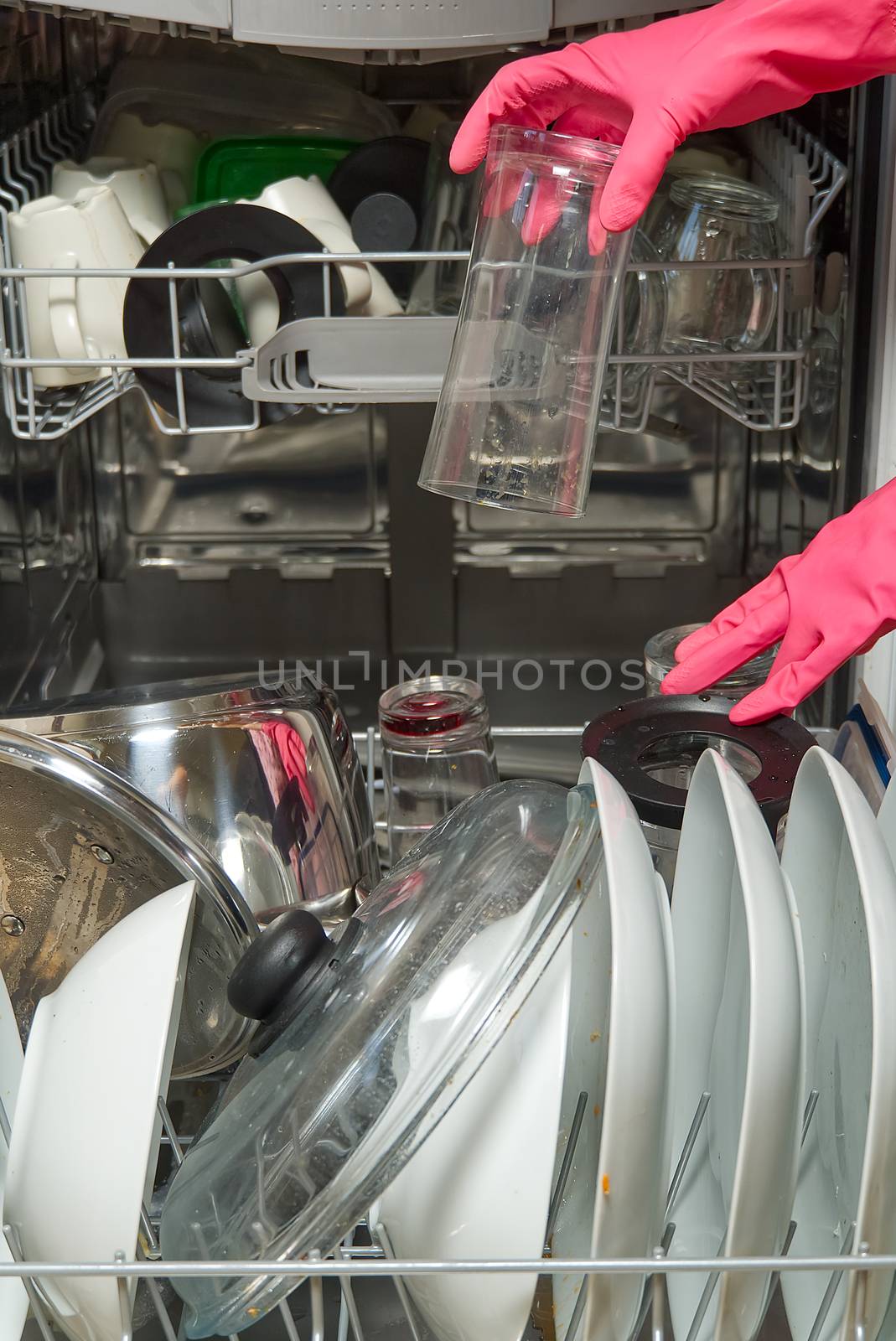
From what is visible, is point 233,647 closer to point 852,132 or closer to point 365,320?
point 365,320

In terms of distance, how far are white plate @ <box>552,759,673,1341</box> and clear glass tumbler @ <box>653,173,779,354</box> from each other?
0.49m

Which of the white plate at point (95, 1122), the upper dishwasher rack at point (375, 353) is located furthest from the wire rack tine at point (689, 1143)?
the upper dishwasher rack at point (375, 353)

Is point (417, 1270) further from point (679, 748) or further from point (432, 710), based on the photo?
point (432, 710)

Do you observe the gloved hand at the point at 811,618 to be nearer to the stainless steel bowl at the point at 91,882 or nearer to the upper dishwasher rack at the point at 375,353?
the upper dishwasher rack at the point at 375,353

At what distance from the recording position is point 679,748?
84 cm

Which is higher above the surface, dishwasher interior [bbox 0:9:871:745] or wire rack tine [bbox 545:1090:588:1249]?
dishwasher interior [bbox 0:9:871:745]

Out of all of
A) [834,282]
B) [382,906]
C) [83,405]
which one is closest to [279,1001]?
[382,906]

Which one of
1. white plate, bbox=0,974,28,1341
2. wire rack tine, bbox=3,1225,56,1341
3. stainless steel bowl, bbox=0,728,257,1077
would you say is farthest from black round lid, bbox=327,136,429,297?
wire rack tine, bbox=3,1225,56,1341

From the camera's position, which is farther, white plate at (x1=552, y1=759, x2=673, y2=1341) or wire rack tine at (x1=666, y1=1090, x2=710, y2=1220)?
wire rack tine at (x1=666, y1=1090, x2=710, y2=1220)

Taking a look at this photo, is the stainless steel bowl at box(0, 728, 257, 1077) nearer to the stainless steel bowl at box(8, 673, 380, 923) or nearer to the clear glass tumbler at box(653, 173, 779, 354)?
the stainless steel bowl at box(8, 673, 380, 923)

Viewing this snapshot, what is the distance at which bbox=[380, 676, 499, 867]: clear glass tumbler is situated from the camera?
981 millimetres

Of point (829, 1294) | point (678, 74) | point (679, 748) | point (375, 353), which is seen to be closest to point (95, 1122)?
point (829, 1294)

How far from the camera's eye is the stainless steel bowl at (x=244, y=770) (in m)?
0.89

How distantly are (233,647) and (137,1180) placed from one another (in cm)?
84
